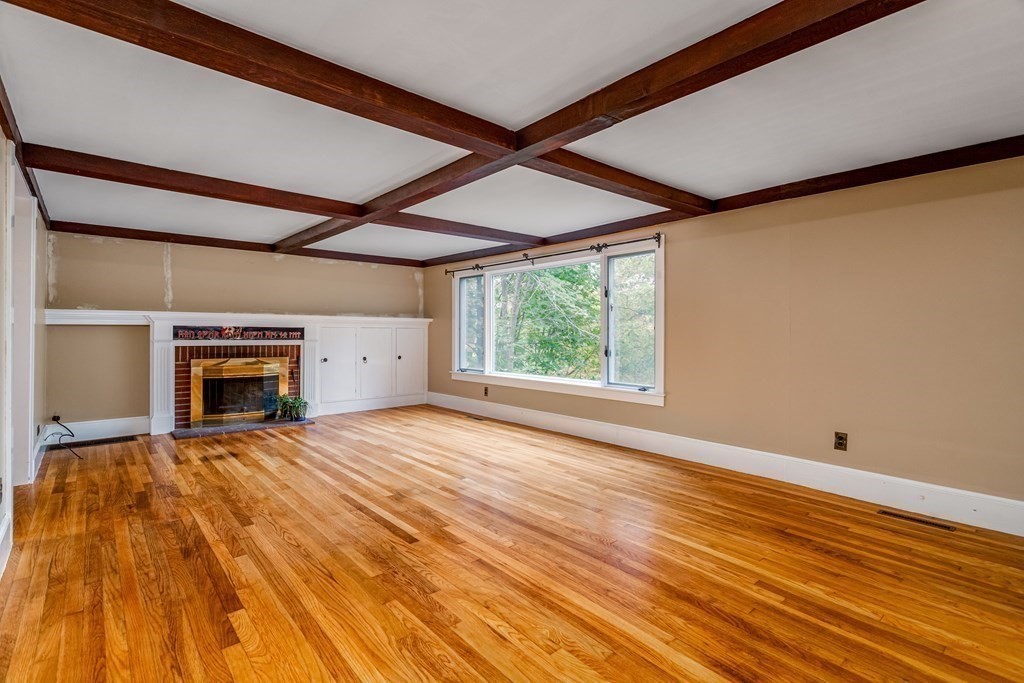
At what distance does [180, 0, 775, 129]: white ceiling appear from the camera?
1.66 m

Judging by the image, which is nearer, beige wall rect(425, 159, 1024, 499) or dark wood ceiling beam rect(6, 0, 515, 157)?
dark wood ceiling beam rect(6, 0, 515, 157)

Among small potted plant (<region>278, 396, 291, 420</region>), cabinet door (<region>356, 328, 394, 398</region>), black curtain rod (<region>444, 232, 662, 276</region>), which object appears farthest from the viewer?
cabinet door (<region>356, 328, 394, 398</region>)

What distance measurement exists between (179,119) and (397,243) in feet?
11.5

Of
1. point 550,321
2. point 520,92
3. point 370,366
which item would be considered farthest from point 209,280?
point 520,92

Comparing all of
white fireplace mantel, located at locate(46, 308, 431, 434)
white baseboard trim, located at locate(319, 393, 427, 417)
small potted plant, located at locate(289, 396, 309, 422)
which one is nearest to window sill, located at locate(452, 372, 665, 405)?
white baseboard trim, located at locate(319, 393, 427, 417)

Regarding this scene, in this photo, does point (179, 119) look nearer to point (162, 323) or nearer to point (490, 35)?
point (490, 35)

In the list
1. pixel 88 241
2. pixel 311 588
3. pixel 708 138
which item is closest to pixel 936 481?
pixel 708 138

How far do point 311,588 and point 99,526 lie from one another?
167cm

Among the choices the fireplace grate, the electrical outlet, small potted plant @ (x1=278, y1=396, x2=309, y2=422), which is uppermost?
the electrical outlet

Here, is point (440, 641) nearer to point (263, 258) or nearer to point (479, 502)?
point (479, 502)

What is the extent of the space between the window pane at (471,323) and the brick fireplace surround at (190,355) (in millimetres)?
2361

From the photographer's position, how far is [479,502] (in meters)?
3.26

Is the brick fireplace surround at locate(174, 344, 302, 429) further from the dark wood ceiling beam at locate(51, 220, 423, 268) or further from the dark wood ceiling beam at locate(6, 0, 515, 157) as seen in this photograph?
the dark wood ceiling beam at locate(6, 0, 515, 157)

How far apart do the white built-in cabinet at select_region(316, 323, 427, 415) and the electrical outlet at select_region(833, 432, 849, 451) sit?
560 centimetres
